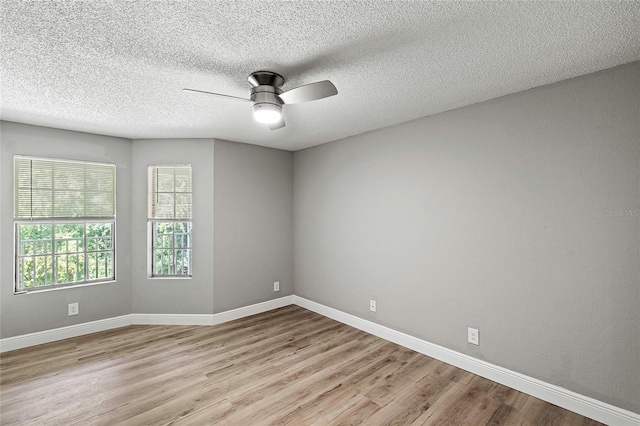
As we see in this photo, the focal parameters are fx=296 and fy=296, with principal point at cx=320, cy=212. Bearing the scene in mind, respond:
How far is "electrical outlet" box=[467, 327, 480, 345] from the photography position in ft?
8.74

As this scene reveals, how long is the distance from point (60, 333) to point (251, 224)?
247 centimetres

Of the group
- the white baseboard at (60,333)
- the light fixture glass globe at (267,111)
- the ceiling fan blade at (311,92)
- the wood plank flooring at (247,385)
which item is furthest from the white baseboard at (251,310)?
the ceiling fan blade at (311,92)

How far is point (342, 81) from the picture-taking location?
224 centimetres

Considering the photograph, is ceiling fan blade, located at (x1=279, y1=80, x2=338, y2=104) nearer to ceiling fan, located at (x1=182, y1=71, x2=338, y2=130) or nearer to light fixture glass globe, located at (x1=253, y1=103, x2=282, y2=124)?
ceiling fan, located at (x1=182, y1=71, x2=338, y2=130)

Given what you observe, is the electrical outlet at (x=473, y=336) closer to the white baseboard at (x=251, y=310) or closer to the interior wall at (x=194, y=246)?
the white baseboard at (x=251, y=310)

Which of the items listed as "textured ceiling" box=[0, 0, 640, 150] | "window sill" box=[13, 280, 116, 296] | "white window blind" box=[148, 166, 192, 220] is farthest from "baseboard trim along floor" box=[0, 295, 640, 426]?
"textured ceiling" box=[0, 0, 640, 150]

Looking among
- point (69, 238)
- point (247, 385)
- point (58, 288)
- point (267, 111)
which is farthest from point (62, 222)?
point (267, 111)

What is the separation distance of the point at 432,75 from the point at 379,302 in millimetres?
2464

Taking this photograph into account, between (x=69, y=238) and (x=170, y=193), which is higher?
(x=170, y=193)

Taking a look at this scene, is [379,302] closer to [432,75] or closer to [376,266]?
[376,266]

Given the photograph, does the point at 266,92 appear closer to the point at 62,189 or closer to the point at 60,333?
the point at 62,189

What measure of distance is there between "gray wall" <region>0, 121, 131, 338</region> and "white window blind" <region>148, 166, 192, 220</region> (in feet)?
0.95

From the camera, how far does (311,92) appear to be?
1.89m

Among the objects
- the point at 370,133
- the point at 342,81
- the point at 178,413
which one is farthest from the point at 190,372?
the point at 370,133
